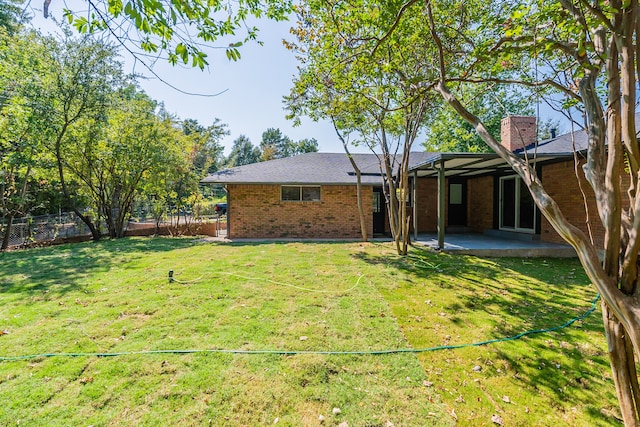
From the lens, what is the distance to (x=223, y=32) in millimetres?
3084

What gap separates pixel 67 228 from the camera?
13.8 metres

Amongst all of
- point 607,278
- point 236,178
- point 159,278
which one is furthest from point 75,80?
point 607,278

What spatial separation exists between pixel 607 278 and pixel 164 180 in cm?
1548

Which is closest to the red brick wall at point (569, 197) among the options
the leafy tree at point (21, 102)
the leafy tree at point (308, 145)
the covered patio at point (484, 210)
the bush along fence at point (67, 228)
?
the covered patio at point (484, 210)

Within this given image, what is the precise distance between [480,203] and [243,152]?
161 ft

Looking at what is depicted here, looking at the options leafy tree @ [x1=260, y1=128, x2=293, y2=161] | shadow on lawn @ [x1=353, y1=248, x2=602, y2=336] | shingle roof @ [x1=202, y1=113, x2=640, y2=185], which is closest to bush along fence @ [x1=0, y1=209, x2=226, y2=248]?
shingle roof @ [x1=202, y1=113, x2=640, y2=185]

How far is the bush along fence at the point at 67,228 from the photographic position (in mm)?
11961

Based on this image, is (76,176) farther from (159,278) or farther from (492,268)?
(492,268)

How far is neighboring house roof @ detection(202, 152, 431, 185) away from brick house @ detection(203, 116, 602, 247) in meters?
0.04

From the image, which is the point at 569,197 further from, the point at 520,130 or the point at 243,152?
the point at 243,152

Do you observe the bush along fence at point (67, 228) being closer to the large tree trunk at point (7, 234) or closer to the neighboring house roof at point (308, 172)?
the large tree trunk at point (7, 234)

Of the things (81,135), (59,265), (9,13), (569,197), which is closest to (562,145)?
(569,197)

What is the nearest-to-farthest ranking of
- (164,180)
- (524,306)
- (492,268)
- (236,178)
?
(524,306) < (492,268) < (236,178) < (164,180)

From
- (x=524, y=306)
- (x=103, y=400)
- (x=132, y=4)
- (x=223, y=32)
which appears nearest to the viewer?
(x=132, y=4)
